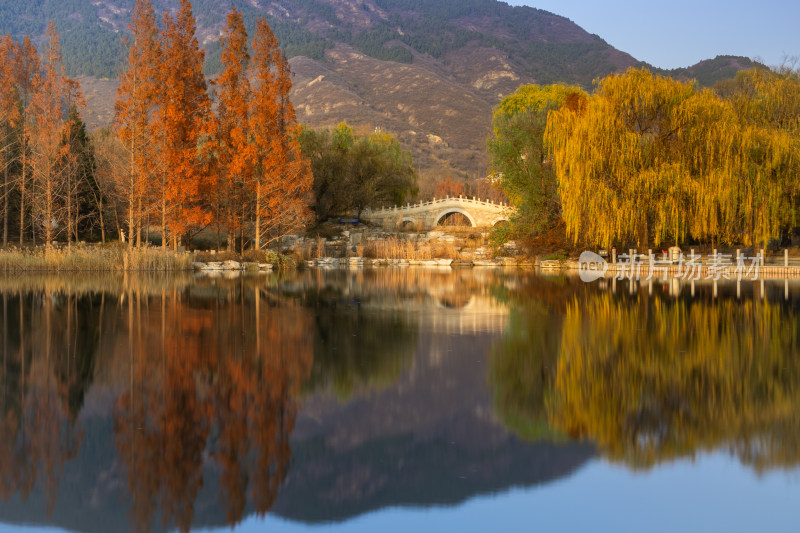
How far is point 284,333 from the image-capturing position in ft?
36.8

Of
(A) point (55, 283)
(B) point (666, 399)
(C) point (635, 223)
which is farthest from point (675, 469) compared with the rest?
(C) point (635, 223)

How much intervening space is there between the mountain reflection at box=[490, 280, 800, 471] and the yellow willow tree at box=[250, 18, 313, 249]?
21.2m

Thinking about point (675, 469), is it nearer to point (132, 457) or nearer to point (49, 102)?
point (132, 457)

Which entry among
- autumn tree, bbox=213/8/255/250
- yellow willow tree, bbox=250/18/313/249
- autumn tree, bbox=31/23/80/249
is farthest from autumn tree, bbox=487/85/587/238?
autumn tree, bbox=31/23/80/249

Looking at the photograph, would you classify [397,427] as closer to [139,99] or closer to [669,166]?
[669,166]

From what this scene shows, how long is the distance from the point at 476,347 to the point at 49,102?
28.2 m

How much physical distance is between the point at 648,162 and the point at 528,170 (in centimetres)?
905

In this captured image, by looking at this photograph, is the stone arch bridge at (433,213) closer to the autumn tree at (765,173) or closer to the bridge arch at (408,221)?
the bridge arch at (408,221)

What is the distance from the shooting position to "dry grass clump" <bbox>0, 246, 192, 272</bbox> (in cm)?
2684

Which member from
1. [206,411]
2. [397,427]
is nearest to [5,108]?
[206,411]

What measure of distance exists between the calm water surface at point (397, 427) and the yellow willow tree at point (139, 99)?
18607mm

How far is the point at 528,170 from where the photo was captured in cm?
3806

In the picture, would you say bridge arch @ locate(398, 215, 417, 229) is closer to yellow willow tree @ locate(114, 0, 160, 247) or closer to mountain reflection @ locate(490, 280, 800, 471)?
yellow willow tree @ locate(114, 0, 160, 247)

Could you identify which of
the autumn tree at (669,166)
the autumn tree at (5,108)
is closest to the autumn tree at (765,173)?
the autumn tree at (669,166)
